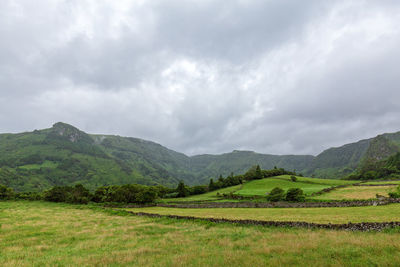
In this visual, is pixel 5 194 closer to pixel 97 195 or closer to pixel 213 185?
pixel 97 195

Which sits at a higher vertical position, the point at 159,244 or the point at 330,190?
the point at 159,244

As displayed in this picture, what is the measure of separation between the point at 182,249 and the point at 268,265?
260 inches

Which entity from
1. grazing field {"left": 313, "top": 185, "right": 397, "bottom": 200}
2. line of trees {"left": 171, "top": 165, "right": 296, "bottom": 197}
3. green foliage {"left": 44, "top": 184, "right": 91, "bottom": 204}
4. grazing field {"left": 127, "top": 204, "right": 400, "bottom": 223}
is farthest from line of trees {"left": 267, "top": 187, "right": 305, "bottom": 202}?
green foliage {"left": 44, "top": 184, "right": 91, "bottom": 204}

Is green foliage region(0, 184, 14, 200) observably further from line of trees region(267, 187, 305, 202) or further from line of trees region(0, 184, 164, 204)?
line of trees region(267, 187, 305, 202)

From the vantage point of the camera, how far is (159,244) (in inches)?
637

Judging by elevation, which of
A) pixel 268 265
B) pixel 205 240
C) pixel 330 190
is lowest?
pixel 330 190

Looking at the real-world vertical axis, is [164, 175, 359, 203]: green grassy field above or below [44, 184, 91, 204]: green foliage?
below

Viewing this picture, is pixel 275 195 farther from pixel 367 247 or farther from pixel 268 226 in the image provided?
pixel 367 247

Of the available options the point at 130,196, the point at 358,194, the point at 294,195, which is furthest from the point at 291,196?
the point at 130,196

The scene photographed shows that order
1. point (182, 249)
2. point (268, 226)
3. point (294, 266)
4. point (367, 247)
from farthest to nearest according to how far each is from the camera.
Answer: point (268, 226) → point (182, 249) → point (367, 247) → point (294, 266)

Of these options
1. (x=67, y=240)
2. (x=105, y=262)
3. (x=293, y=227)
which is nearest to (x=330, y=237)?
(x=293, y=227)

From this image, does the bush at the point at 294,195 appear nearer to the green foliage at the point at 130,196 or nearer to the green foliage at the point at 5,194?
the green foliage at the point at 130,196

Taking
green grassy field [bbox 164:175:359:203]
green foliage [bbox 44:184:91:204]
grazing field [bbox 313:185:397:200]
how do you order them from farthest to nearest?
green grassy field [bbox 164:175:359:203] < green foliage [bbox 44:184:91:204] < grazing field [bbox 313:185:397:200]

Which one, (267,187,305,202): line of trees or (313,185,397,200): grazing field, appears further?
(267,187,305,202): line of trees
